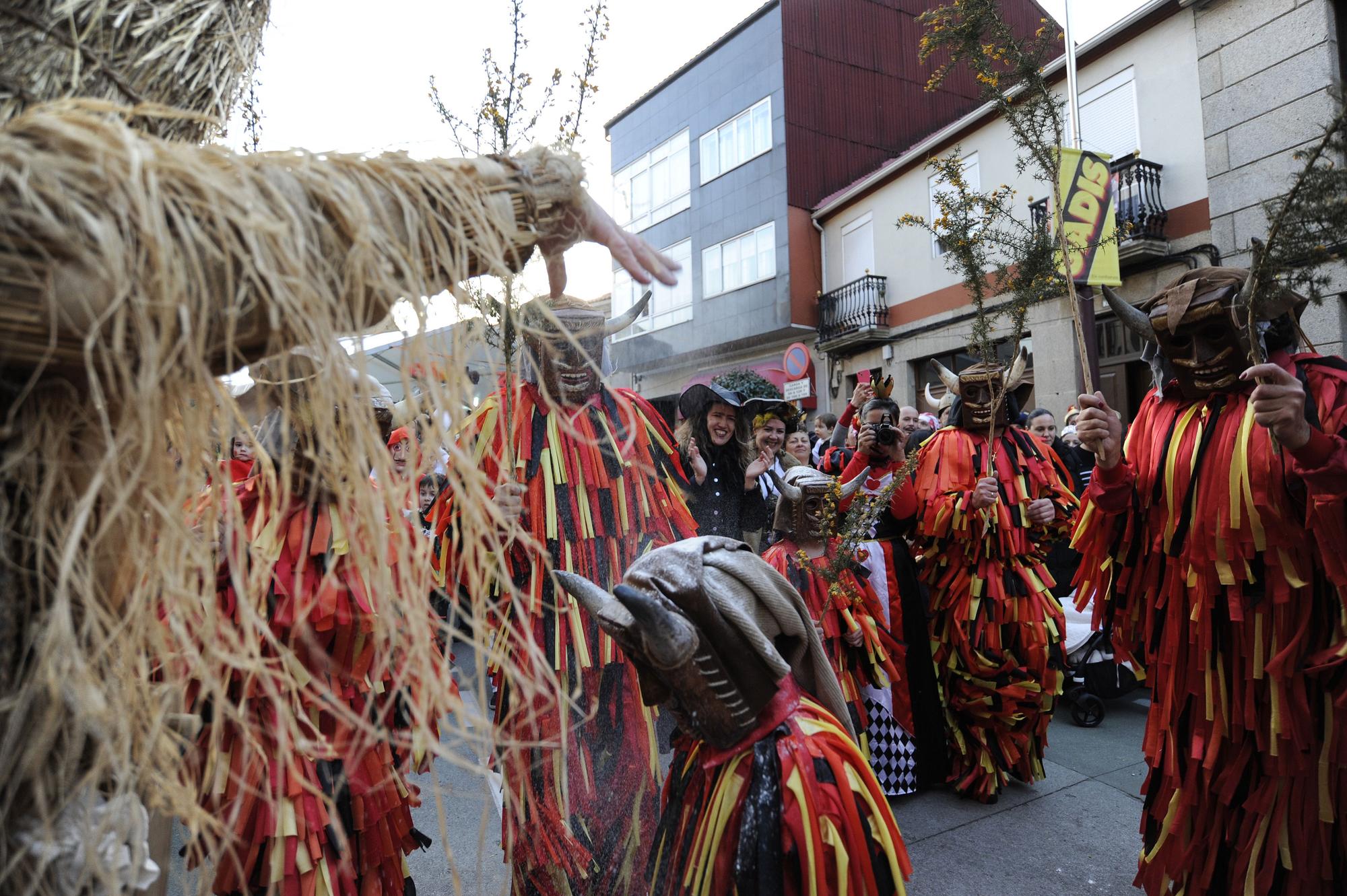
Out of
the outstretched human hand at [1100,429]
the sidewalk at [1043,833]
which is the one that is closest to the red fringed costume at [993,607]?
the sidewalk at [1043,833]

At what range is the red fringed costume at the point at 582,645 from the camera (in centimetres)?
264

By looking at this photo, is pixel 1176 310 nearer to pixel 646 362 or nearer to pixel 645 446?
pixel 645 446

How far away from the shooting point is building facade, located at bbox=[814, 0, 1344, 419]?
7.79 metres

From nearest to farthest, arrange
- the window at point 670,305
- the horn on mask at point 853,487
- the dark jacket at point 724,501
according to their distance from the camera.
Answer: the horn on mask at point 853,487 → the dark jacket at point 724,501 → the window at point 670,305

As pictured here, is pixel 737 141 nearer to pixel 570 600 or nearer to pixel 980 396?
pixel 980 396

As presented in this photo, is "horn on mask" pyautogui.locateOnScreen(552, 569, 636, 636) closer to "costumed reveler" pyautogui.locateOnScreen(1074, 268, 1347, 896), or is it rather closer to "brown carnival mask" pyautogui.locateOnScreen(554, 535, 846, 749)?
"brown carnival mask" pyautogui.locateOnScreen(554, 535, 846, 749)

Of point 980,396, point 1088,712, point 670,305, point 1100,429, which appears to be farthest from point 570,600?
point 670,305

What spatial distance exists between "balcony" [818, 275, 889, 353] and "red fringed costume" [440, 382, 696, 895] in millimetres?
11405

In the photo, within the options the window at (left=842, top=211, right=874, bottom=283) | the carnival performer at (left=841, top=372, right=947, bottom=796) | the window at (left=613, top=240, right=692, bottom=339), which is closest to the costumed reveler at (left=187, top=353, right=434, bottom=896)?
the carnival performer at (left=841, top=372, right=947, bottom=796)

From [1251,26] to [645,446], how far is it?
920cm

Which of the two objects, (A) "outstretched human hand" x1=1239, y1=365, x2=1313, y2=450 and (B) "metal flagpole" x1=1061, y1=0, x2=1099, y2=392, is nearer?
(A) "outstretched human hand" x1=1239, y1=365, x2=1313, y2=450

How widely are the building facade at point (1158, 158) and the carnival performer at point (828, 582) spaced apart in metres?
3.74

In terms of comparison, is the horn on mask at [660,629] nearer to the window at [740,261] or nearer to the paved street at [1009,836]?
the paved street at [1009,836]

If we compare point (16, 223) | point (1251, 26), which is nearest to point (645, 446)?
point (16, 223)
